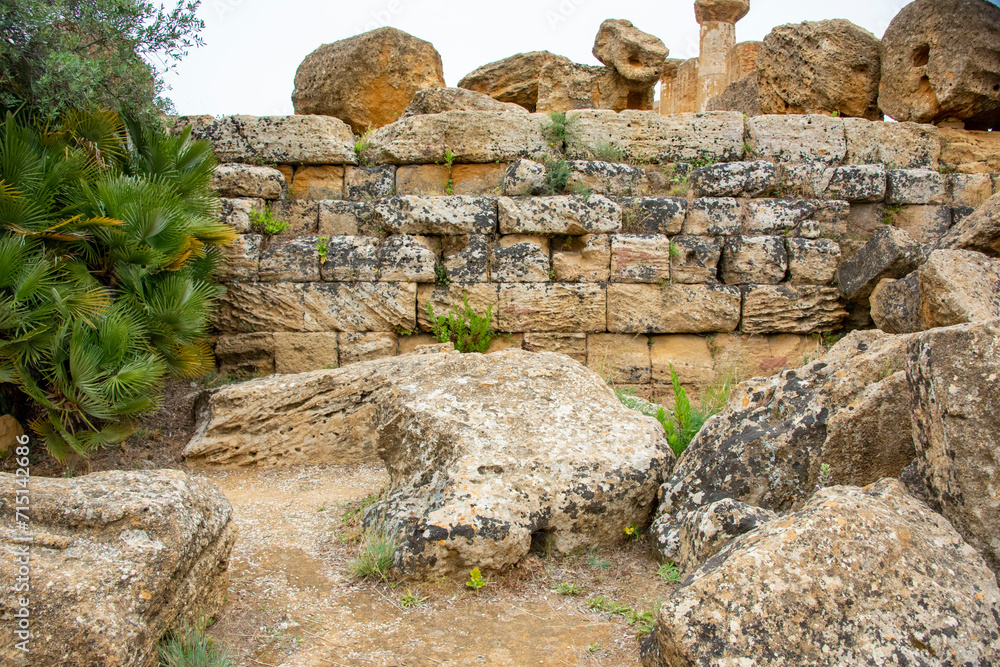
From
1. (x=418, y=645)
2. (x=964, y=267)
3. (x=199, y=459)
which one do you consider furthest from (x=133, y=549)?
(x=964, y=267)

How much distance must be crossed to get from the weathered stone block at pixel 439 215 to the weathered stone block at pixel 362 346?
1216 mm

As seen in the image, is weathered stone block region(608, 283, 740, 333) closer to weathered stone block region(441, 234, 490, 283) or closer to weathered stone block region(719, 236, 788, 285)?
weathered stone block region(719, 236, 788, 285)

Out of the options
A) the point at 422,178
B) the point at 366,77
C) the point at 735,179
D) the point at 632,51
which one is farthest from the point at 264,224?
the point at 632,51

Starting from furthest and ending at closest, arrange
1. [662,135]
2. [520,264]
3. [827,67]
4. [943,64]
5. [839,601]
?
1. [827,67]
2. [943,64]
3. [662,135]
4. [520,264]
5. [839,601]

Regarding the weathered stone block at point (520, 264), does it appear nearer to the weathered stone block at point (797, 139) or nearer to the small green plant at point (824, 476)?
the weathered stone block at point (797, 139)

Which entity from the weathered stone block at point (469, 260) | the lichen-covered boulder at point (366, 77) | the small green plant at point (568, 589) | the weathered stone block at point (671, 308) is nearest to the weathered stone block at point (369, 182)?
the weathered stone block at point (469, 260)

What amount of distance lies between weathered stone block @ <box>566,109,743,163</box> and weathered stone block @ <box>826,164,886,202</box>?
110cm

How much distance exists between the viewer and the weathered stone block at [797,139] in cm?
798

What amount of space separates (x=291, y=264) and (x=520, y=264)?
2450 millimetres

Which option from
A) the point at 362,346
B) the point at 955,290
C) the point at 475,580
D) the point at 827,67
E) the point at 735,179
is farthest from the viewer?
the point at 827,67

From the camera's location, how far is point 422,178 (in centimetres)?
788

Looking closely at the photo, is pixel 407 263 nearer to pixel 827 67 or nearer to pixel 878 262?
pixel 878 262

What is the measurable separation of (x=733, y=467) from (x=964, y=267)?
3.29 metres

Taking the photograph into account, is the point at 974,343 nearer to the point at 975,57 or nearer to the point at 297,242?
the point at 297,242
